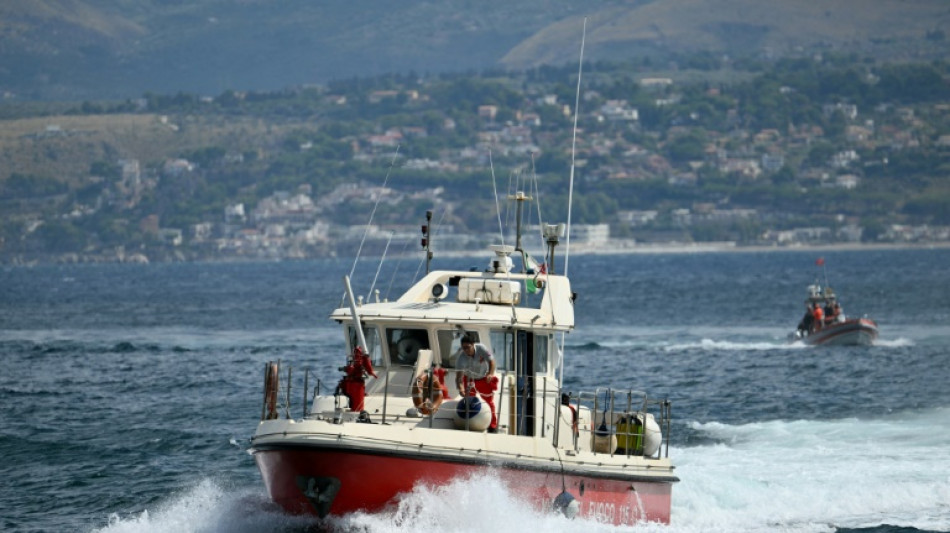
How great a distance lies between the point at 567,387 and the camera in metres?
45.2

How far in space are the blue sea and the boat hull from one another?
2.34ft

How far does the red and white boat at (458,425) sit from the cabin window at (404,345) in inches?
0.5

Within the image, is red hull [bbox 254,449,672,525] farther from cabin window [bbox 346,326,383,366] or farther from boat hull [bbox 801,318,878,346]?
boat hull [bbox 801,318,878,346]

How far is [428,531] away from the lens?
21.2 meters

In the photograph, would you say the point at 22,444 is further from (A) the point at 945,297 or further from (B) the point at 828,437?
(A) the point at 945,297

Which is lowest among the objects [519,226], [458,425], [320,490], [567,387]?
[567,387]

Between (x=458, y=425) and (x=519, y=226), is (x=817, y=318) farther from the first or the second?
(x=458, y=425)

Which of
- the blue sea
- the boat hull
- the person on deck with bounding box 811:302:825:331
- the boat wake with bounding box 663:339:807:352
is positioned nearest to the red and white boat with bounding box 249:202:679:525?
the blue sea

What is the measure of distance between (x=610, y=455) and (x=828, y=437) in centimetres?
1358

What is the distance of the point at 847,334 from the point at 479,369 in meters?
41.2

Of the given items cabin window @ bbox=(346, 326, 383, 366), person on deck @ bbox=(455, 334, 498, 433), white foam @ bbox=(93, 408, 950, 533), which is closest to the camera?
white foam @ bbox=(93, 408, 950, 533)

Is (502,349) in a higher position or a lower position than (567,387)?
higher

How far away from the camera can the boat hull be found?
202ft

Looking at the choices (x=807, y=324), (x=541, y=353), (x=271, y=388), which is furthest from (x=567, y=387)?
(x=271, y=388)
